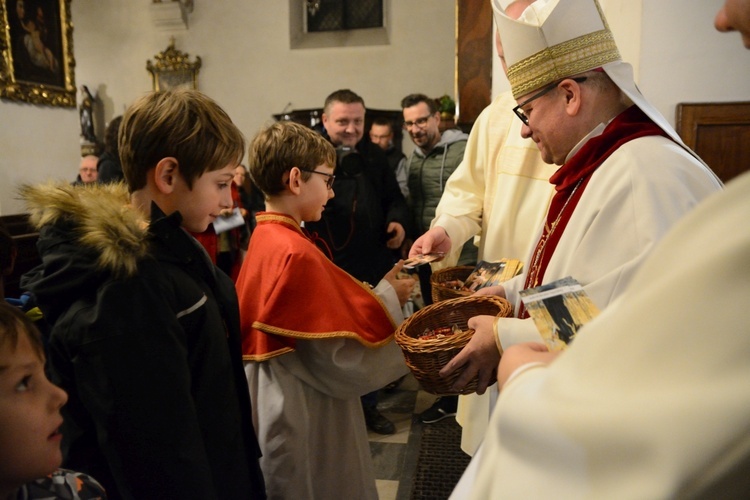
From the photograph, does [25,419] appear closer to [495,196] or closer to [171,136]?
[171,136]

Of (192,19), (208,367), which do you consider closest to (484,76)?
(208,367)

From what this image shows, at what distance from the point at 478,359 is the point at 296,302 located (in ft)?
2.35

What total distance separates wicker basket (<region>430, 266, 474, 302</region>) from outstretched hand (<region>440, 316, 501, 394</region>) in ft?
1.84

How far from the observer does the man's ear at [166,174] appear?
4.78ft

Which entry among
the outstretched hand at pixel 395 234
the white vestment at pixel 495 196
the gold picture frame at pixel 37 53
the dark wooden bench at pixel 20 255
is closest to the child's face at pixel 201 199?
the white vestment at pixel 495 196

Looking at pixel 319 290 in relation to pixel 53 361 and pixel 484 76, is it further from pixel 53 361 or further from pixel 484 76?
pixel 484 76

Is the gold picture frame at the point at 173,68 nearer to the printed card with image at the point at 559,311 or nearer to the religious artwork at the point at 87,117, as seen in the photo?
the religious artwork at the point at 87,117

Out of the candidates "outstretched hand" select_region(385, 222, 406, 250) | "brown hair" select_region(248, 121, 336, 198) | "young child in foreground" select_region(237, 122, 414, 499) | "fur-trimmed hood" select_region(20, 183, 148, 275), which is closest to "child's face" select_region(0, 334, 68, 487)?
"fur-trimmed hood" select_region(20, 183, 148, 275)

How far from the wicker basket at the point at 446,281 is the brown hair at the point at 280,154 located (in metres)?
0.69

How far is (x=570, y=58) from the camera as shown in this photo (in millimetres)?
1728

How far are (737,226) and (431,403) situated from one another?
3.90 m

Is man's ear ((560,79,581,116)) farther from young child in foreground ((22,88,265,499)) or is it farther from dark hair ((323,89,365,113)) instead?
dark hair ((323,89,365,113))

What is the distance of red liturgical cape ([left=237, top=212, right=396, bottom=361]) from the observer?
1867mm

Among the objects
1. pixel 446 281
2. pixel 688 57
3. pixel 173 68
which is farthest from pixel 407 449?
pixel 173 68
